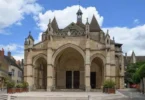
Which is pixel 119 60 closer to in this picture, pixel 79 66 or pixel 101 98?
pixel 79 66

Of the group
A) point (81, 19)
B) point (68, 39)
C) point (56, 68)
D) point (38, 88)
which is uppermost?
point (81, 19)

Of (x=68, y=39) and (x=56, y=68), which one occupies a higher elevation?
(x=68, y=39)

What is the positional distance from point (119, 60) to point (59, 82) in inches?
482

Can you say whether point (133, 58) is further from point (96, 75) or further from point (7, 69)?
point (7, 69)

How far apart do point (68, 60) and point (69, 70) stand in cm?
167

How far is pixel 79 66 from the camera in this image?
45.6 m

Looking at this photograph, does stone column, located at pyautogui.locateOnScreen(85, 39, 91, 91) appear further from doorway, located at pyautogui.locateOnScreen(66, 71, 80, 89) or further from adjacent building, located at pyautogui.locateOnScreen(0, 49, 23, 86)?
adjacent building, located at pyautogui.locateOnScreen(0, 49, 23, 86)

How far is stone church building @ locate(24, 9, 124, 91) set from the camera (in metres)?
40.0

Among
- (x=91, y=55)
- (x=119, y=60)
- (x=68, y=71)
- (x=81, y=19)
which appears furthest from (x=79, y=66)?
(x=81, y=19)

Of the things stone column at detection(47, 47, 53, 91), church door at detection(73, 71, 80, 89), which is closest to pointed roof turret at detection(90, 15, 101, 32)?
church door at detection(73, 71, 80, 89)

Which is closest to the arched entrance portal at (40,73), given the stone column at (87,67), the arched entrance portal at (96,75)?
the stone column at (87,67)

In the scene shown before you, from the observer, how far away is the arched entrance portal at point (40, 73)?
42.3 m

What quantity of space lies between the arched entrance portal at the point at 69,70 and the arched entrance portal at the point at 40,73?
83.1 inches

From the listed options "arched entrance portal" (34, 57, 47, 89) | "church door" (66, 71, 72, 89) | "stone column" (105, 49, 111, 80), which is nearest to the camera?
"stone column" (105, 49, 111, 80)
